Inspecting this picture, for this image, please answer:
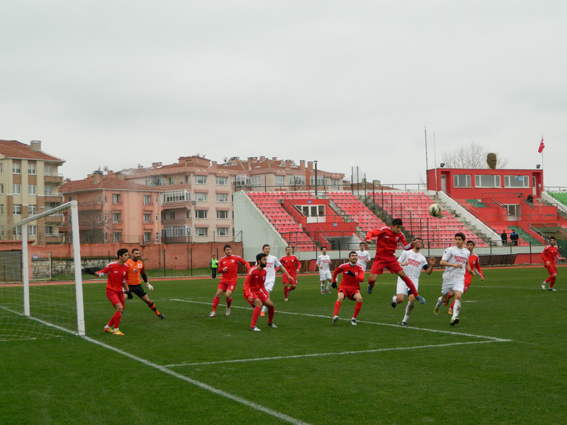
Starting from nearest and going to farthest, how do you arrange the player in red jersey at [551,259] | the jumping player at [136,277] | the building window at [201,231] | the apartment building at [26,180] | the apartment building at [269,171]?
the jumping player at [136,277] → the player in red jersey at [551,259] → the apartment building at [26,180] → the building window at [201,231] → the apartment building at [269,171]

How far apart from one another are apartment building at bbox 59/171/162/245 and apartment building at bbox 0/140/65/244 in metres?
3.39

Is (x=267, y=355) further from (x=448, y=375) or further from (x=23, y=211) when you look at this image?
(x=23, y=211)

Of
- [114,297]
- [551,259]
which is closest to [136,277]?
[114,297]

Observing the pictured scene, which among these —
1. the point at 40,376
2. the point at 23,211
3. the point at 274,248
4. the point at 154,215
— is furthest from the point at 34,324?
the point at 154,215

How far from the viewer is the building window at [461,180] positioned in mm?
62375

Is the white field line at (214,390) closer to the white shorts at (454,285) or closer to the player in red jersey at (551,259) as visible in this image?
the white shorts at (454,285)

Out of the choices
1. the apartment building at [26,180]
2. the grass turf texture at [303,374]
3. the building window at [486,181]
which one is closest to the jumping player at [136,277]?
the grass turf texture at [303,374]

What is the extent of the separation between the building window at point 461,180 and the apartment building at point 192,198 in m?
36.6

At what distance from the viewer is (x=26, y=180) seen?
249 feet

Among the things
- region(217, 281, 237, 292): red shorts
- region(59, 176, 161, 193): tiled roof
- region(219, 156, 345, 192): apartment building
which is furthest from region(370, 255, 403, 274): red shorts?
region(219, 156, 345, 192): apartment building

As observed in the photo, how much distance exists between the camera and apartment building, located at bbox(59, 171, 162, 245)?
3019 inches

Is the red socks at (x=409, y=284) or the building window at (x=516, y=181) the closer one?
the red socks at (x=409, y=284)

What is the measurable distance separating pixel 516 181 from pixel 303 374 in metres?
60.5

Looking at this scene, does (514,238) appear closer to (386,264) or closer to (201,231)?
(386,264)
